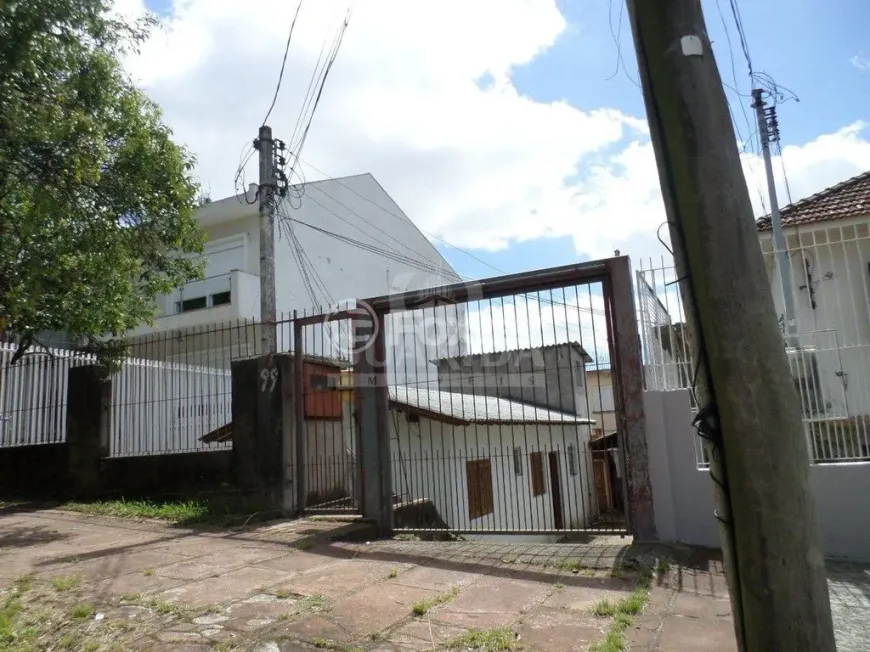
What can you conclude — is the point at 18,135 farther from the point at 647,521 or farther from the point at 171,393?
the point at 647,521

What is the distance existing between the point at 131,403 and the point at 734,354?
8834mm

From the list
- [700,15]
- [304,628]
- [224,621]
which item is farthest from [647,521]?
[700,15]

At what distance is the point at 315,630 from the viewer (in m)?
3.48

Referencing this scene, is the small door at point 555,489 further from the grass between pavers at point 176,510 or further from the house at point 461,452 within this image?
the grass between pavers at point 176,510

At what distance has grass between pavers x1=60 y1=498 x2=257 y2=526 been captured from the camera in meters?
7.28

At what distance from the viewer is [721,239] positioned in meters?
2.18

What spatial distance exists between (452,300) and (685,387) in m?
2.40

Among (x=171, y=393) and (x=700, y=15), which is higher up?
(x=700, y=15)

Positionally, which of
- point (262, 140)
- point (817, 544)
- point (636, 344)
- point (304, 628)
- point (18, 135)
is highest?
point (262, 140)

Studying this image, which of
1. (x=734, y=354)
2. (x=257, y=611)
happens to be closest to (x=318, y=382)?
(x=257, y=611)

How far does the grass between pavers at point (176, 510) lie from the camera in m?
7.28

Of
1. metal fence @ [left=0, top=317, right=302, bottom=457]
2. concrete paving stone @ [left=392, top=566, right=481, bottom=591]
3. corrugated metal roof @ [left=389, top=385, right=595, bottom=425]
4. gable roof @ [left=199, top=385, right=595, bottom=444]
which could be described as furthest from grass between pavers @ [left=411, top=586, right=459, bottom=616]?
metal fence @ [left=0, top=317, right=302, bottom=457]

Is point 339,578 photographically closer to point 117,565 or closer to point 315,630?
point 315,630

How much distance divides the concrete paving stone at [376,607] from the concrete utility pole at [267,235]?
173 inches
